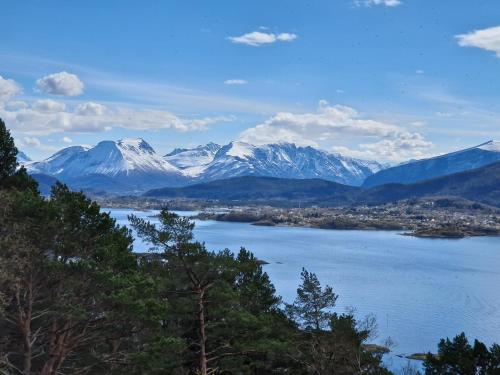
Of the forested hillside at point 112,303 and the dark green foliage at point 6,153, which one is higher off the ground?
the dark green foliage at point 6,153

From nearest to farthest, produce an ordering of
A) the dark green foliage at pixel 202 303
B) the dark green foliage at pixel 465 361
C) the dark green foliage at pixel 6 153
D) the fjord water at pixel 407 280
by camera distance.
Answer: the dark green foliage at pixel 202 303
the dark green foliage at pixel 6 153
the dark green foliage at pixel 465 361
the fjord water at pixel 407 280

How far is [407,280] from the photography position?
318ft

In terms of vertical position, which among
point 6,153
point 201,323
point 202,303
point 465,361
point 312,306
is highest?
point 6,153

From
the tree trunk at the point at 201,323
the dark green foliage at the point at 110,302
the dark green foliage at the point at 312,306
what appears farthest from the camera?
the dark green foliage at the point at 312,306

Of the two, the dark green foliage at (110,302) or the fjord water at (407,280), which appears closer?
the dark green foliage at (110,302)

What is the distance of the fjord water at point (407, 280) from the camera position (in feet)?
208

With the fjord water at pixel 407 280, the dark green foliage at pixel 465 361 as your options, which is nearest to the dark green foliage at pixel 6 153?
the dark green foliage at pixel 465 361

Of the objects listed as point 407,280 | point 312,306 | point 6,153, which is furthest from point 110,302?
point 407,280

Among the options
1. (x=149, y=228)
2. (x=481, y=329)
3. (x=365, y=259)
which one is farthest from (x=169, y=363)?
(x=365, y=259)

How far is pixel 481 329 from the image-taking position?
202ft

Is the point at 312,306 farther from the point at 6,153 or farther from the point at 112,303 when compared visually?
the point at 6,153

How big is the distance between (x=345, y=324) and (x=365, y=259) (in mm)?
102768

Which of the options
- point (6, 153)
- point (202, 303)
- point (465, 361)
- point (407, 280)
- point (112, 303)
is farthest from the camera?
point (407, 280)

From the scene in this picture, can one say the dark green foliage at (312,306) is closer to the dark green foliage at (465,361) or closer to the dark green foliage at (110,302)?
the dark green foliage at (110,302)
